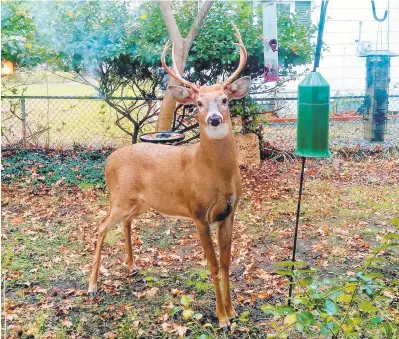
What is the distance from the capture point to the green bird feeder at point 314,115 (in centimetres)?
294

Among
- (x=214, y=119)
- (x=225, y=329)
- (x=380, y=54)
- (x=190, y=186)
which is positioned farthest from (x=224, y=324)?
(x=380, y=54)

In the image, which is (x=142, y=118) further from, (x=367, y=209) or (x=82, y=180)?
(x=367, y=209)

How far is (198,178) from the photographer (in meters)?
3.17

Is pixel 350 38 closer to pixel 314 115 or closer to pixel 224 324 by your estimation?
pixel 314 115

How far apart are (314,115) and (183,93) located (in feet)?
2.71

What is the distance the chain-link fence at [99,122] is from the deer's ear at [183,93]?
3938mm

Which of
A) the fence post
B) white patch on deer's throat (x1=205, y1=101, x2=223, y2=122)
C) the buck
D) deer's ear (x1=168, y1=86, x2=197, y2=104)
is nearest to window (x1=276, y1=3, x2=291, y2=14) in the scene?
the fence post

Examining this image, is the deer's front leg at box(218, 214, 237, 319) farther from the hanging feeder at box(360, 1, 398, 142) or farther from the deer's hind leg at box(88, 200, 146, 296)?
the hanging feeder at box(360, 1, 398, 142)

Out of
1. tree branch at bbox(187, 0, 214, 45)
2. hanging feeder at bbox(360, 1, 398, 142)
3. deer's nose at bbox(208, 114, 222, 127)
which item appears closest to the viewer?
deer's nose at bbox(208, 114, 222, 127)

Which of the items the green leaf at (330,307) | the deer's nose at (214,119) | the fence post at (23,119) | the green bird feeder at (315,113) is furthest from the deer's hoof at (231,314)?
the fence post at (23,119)

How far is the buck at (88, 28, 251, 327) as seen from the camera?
9.93 feet

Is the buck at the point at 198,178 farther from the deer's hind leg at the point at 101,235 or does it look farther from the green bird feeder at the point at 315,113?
the green bird feeder at the point at 315,113

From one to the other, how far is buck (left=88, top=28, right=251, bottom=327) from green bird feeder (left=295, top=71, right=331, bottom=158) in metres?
0.40

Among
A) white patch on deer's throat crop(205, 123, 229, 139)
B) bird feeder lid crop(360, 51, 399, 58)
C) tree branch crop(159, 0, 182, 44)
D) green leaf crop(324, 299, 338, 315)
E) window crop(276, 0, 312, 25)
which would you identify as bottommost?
green leaf crop(324, 299, 338, 315)
